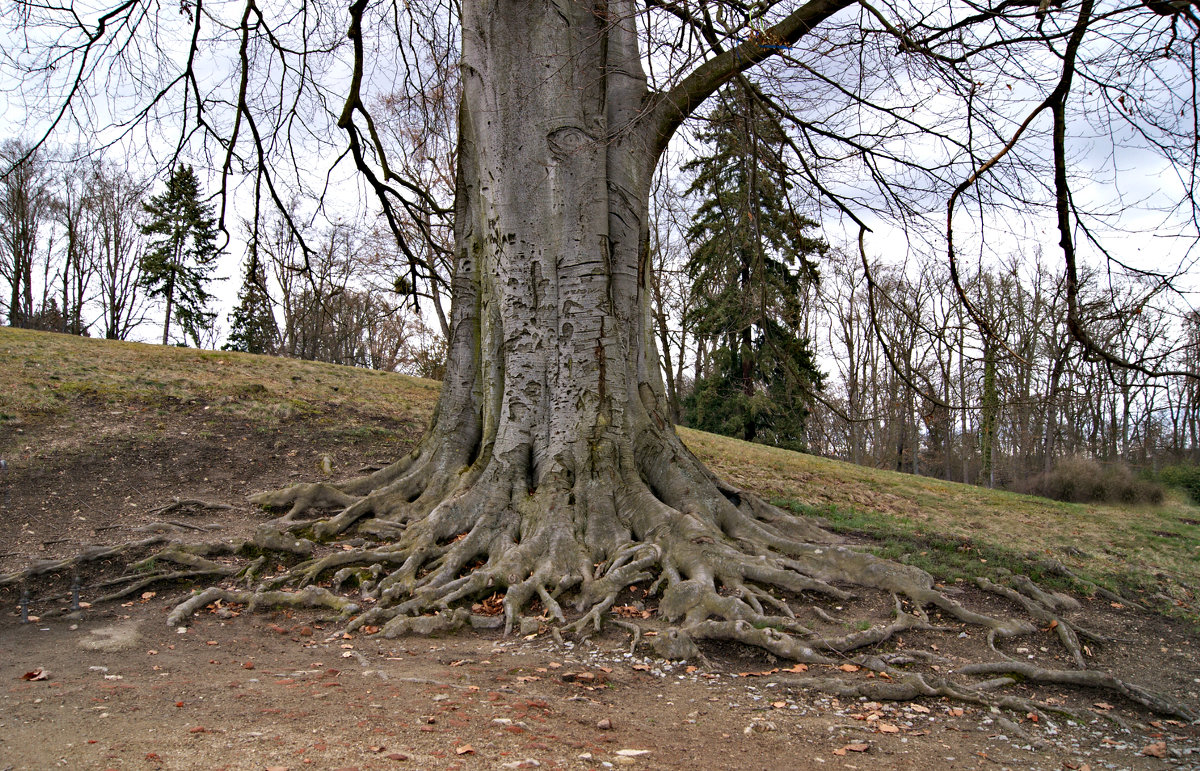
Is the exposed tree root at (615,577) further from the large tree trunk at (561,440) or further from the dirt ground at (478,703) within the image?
the dirt ground at (478,703)

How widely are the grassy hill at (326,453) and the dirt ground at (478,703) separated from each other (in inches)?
68.5

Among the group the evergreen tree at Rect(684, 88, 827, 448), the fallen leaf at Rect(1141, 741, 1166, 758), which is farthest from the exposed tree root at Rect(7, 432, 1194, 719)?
the evergreen tree at Rect(684, 88, 827, 448)

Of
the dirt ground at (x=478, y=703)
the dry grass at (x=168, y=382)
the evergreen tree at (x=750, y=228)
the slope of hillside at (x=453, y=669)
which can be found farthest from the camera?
the dry grass at (x=168, y=382)

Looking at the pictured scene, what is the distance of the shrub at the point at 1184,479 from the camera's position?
20.0m

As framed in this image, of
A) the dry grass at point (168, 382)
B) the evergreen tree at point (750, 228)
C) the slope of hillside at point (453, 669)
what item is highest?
the evergreen tree at point (750, 228)

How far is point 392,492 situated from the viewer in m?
6.88

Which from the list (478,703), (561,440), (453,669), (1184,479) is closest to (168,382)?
(561,440)

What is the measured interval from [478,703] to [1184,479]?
2562cm

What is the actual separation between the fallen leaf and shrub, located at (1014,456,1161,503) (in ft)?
58.3

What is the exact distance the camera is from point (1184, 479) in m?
20.3

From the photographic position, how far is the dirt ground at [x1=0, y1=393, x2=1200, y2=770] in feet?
8.77

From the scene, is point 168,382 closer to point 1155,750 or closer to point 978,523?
point 1155,750

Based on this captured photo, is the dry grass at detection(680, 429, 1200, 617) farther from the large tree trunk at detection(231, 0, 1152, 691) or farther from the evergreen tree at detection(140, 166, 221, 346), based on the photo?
the evergreen tree at detection(140, 166, 221, 346)

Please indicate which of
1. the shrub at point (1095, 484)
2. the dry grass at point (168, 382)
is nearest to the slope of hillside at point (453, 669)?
the dry grass at point (168, 382)
